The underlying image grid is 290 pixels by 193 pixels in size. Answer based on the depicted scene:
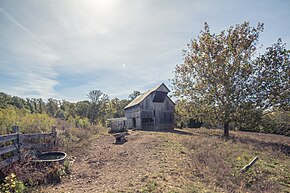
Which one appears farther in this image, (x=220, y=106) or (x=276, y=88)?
(x=220, y=106)

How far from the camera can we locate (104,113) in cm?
4488

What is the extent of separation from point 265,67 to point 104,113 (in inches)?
1480

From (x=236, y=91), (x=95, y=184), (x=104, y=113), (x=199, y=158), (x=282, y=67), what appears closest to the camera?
(x=95, y=184)

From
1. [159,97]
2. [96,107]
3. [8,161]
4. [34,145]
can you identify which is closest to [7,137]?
[8,161]

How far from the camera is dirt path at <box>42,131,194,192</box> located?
492 cm

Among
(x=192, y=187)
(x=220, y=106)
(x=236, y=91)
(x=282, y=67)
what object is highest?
(x=282, y=67)

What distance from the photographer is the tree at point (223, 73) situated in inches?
642

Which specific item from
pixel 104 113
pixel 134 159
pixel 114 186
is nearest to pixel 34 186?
pixel 114 186

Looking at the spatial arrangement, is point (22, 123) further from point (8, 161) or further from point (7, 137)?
point (8, 161)

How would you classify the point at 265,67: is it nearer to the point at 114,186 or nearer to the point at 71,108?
the point at 114,186

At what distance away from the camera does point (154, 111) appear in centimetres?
2528

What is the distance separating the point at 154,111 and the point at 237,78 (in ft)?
40.9

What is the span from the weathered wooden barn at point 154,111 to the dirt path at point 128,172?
1527 cm

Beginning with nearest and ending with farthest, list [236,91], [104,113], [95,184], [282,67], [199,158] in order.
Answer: [95,184], [199,158], [282,67], [236,91], [104,113]
